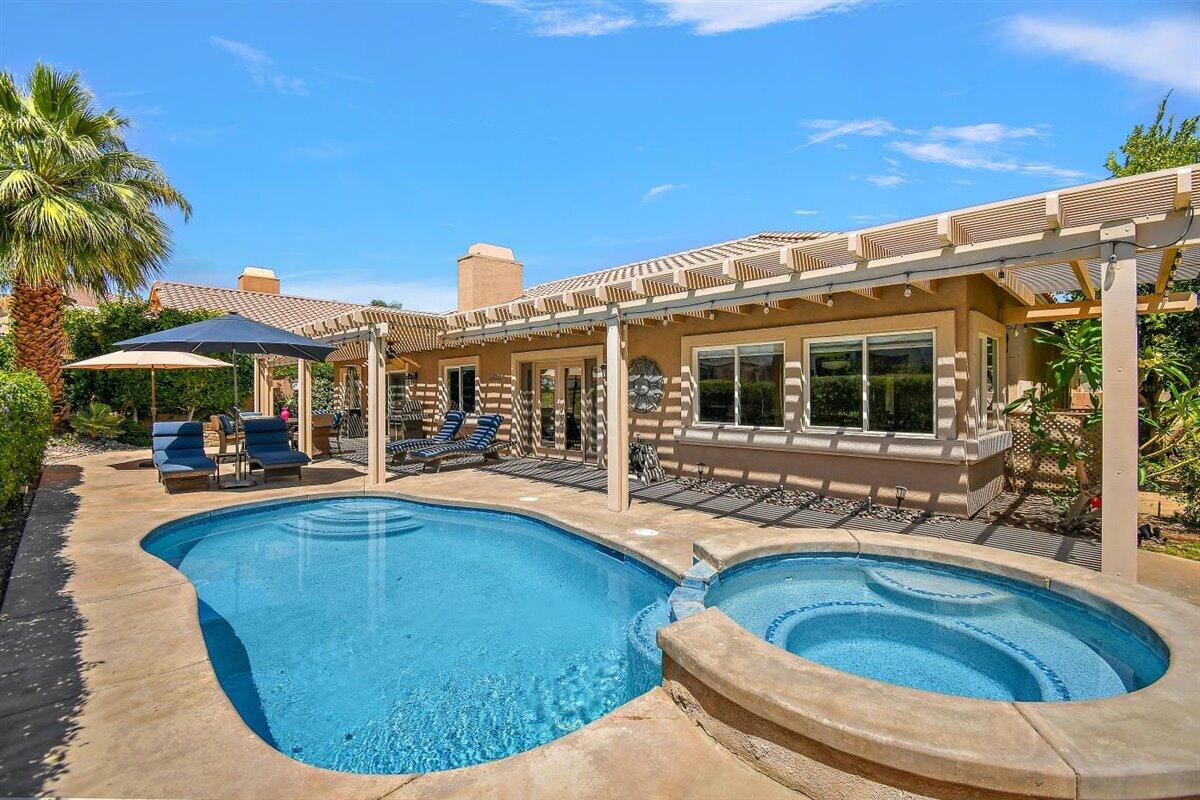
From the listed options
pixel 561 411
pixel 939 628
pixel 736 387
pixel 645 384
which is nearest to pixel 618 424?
pixel 736 387

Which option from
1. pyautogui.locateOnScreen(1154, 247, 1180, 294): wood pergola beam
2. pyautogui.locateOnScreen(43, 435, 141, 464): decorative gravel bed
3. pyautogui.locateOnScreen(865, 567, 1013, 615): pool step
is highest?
pyautogui.locateOnScreen(1154, 247, 1180, 294): wood pergola beam

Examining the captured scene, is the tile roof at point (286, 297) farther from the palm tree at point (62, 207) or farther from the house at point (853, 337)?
the palm tree at point (62, 207)

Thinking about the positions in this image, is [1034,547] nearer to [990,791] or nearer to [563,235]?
[990,791]

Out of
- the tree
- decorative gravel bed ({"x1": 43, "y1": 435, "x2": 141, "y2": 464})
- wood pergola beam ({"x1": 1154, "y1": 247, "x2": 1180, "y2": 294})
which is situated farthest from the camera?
the tree

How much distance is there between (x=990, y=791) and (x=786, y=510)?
6.18 meters

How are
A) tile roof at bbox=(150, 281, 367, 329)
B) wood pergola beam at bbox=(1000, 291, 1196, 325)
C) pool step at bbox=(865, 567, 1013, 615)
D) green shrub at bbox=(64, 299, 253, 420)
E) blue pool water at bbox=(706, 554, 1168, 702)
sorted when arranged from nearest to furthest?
blue pool water at bbox=(706, 554, 1168, 702)
pool step at bbox=(865, 567, 1013, 615)
wood pergola beam at bbox=(1000, 291, 1196, 325)
green shrub at bbox=(64, 299, 253, 420)
tile roof at bbox=(150, 281, 367, 329)

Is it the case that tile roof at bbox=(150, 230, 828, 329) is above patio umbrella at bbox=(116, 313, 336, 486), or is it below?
above

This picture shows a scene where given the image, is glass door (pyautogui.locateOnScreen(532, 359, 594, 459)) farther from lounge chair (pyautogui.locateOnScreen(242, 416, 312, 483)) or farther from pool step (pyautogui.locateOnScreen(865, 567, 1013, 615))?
pool step (pyautogui.locateOnScreen(865, 567, 1013, 615))

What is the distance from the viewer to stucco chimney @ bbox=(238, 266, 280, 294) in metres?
29.6

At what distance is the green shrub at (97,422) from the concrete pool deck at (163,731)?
12.2 metres

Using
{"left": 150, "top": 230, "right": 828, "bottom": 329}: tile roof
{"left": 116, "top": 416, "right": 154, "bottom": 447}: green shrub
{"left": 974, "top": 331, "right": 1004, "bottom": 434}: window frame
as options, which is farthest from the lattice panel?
{"left": 116, "top": 416, "right": 154, "bottom": 447}: green shrub

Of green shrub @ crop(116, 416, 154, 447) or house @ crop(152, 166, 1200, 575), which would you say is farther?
green shrub @ crop(116, 416, 154, 447)

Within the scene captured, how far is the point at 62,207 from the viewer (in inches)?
456

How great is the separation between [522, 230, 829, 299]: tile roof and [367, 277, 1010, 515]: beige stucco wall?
138 centimetres
